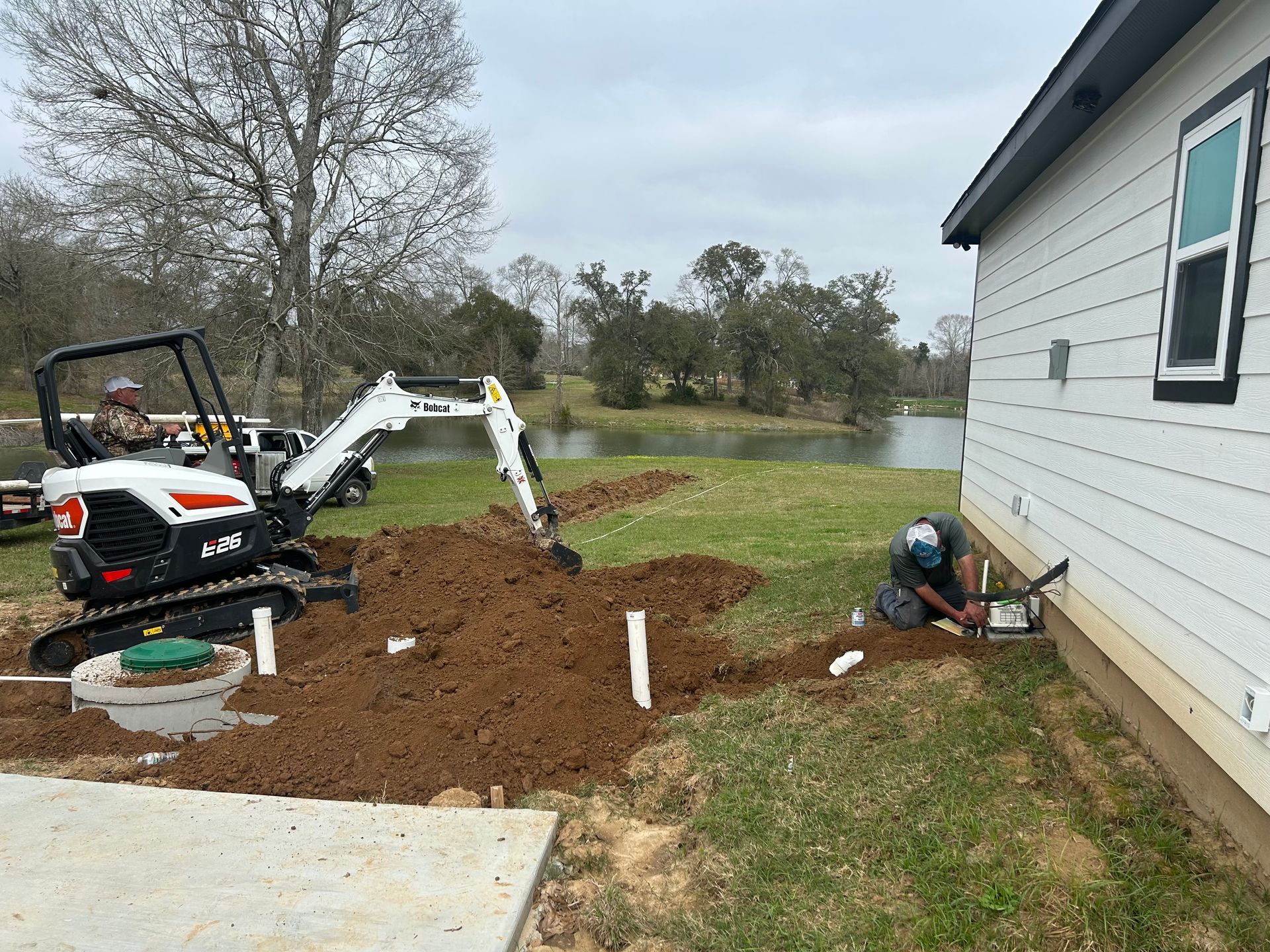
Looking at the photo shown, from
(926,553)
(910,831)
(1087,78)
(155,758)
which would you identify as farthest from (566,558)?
(1087,78)

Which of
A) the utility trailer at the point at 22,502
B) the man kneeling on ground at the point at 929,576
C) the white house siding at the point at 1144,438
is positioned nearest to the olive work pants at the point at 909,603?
the man kneeling on ground at the point at 929,576

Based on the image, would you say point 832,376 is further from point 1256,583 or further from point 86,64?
point 1256,583

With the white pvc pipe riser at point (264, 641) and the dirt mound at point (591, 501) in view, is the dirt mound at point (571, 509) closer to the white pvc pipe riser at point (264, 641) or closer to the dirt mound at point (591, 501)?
the dirt mound at point (591, 501)

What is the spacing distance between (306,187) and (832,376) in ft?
136

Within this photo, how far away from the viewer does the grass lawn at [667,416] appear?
49.1m

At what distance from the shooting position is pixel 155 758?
4715 mm

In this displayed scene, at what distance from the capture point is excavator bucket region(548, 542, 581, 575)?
8422mm

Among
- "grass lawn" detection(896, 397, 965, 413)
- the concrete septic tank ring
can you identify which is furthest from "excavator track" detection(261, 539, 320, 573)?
"grass lawn" detection(896, 397, 965, 413)

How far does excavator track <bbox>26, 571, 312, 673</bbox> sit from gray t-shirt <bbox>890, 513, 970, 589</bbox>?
16.8ft

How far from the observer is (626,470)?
69.0ft

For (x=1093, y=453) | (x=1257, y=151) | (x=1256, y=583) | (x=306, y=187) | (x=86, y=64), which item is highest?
(x=86, y=64)

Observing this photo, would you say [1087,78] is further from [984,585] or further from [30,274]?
[30,274]

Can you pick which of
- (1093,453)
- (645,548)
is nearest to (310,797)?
(1093,453)

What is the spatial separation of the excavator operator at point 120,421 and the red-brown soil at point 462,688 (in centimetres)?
245
